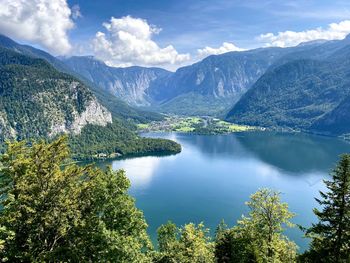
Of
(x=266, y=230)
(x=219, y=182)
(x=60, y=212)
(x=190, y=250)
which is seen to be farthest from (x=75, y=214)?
(x=219, y=182)

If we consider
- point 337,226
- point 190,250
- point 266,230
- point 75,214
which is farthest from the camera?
point 266,230

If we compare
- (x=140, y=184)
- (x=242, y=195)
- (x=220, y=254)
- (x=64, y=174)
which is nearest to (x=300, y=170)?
(x=242, y=195)

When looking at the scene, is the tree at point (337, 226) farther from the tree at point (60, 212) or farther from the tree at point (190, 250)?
the tree at point (60, 212)

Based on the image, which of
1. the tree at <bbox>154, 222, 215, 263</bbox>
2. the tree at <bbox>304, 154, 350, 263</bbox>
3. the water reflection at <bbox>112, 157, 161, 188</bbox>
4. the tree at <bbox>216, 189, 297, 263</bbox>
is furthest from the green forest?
the water reflection at <bbox>112, 157, 161, 188</bbox>

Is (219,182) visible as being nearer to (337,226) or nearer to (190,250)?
(190,250)

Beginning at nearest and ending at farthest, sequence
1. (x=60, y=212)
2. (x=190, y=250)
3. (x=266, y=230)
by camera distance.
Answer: (x=60, y=212) < (x=190, y=250) < (x=266, y=230)

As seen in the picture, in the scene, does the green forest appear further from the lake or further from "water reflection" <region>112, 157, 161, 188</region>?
"water reflection" <region>112, 157, 161, 188</region>
